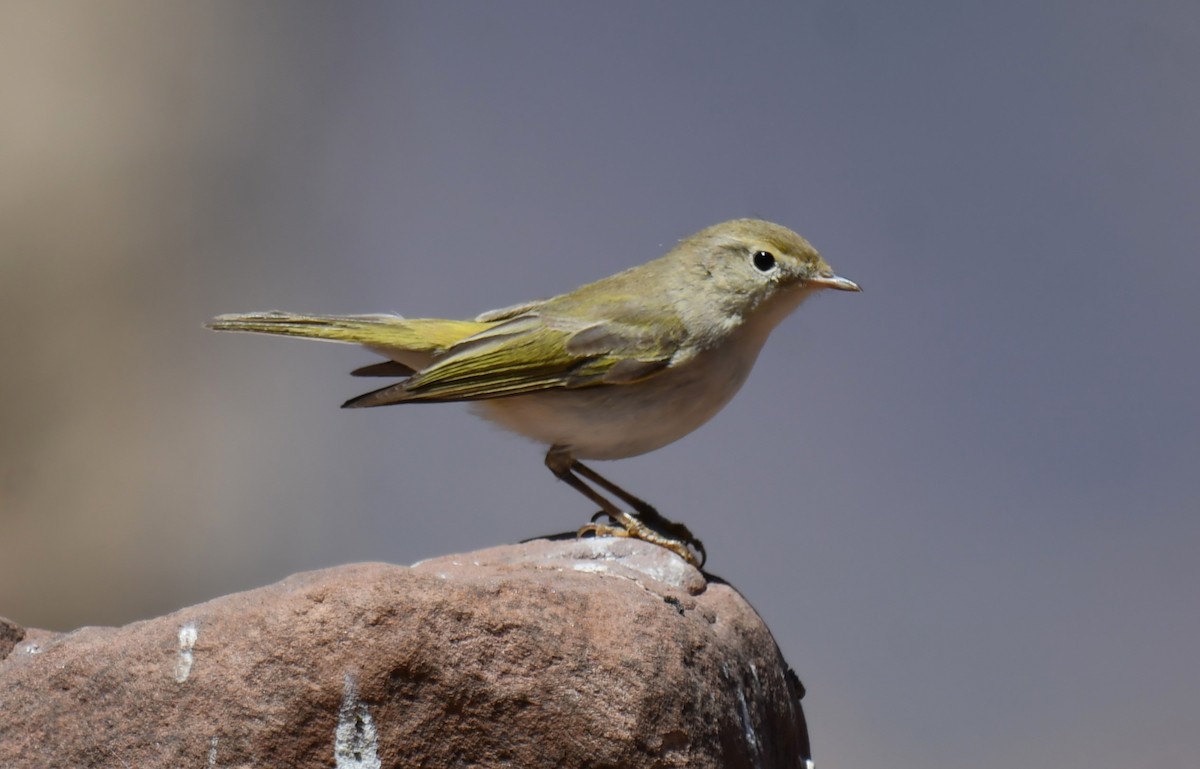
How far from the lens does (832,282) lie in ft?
19.3

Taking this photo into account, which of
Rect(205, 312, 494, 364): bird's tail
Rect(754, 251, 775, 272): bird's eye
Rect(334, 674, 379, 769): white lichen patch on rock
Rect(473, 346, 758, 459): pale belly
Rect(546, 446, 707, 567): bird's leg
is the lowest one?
Rect(334, 674, 379, 769): white lichen patch on rock

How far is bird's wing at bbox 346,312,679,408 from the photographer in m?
5.61

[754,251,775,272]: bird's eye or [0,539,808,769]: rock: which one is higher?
[754,251,775,272]: bird's eye

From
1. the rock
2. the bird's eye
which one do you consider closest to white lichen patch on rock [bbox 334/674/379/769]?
the rock

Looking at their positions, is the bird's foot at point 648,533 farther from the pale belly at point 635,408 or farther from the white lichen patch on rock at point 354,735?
the white lichen patch on rock at point 354,735

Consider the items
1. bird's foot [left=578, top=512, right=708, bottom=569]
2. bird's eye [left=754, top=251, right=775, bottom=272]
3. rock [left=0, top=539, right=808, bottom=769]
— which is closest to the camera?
rock [left=0, top=539, right=808, bottom=769]

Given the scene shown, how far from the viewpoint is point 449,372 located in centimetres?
580

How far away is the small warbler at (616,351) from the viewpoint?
5.61 meters

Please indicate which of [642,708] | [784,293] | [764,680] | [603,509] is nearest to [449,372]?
[603,509]

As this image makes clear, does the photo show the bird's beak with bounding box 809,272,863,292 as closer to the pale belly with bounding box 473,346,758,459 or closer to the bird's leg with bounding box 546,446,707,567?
the pale belly with bounding box 473,346,758,459

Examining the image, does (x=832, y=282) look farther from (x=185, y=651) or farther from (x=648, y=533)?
(x=185, y=651)

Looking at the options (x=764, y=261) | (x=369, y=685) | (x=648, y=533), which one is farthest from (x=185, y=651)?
(x=764, y=261)

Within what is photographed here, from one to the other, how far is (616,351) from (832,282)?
1136mm

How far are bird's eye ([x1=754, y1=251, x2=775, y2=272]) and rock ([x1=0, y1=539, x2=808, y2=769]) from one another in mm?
2489
